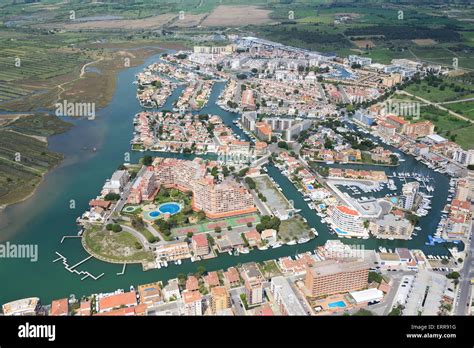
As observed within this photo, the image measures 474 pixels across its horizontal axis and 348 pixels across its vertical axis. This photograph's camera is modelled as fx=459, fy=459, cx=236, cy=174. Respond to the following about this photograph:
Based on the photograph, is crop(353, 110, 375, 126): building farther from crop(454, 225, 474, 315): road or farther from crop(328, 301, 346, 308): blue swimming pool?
crop(328, 301, 346, 308): blue swimming pool

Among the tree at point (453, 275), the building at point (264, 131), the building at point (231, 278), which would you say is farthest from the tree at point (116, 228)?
the building at point (264, 131)

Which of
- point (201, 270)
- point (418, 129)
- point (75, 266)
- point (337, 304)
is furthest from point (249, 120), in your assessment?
point (337, 304)

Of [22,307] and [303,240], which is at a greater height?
[303,240]

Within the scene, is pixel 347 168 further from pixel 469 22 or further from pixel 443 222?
pixel 469 22

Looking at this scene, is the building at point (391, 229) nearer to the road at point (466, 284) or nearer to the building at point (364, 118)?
the road at point (466, 284)

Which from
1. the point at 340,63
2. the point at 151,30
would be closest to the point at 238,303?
the point at 340,63

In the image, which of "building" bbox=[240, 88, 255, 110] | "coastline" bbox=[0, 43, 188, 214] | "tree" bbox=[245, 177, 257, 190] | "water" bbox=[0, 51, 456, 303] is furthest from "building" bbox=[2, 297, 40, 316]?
"building" bbox=[240, 88, 255, 110]

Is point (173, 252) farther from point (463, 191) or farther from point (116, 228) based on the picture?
point (463, 191)
